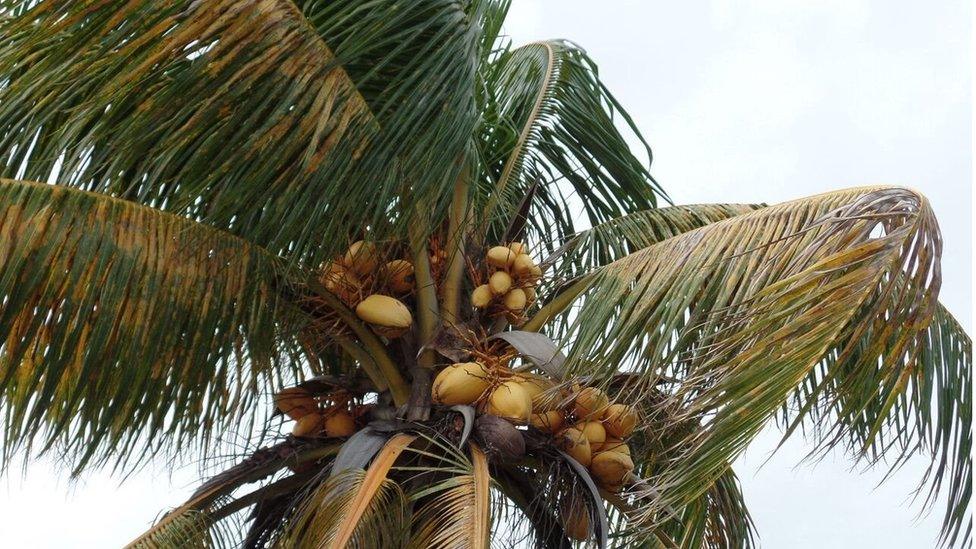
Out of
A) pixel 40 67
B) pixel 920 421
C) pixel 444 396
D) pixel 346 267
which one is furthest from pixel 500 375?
pixel 40 67

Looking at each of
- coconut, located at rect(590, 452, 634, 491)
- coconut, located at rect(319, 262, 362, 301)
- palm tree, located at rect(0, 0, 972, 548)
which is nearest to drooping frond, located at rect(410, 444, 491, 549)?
palm tree, located at rect(0, 0, 972, 548)

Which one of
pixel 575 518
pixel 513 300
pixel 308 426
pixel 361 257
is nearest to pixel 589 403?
pixel 575 518

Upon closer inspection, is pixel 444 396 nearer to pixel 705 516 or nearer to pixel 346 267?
pixel 346 267

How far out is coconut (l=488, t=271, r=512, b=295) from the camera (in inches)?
163

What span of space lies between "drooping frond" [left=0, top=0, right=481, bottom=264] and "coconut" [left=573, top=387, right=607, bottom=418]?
691mm

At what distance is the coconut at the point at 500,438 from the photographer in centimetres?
379

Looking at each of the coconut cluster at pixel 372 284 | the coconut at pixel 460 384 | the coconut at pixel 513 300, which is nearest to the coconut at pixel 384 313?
the coconut cluster at pixel 372 284

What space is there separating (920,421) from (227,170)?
218 centimetres

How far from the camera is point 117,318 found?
3592 millimetres

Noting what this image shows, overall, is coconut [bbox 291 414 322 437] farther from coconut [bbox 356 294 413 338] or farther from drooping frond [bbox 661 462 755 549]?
drooping frond [bbox 661 462 755 549]

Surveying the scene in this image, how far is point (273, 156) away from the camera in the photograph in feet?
11.7

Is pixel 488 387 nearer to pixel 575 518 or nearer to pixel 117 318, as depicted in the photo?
pixel 575 518

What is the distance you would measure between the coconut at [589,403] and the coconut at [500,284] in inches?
17.1

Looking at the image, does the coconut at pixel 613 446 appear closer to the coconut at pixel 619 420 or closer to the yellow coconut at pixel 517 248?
the coconut at pixel 619 420
